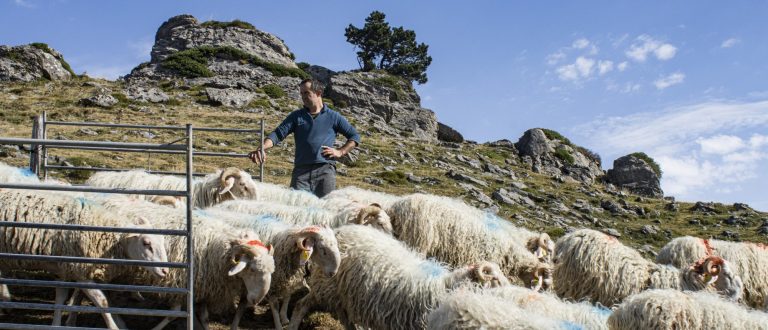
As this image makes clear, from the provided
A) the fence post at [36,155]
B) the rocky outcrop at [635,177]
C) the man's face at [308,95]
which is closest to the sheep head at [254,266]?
the man's face at [308,95]

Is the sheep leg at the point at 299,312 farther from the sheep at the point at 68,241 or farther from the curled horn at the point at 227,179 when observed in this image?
the curled horn at the point at 227,179

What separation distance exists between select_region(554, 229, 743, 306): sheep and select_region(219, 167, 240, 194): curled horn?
4.41 m

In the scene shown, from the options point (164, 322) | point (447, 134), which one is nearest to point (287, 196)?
point (164, 322)

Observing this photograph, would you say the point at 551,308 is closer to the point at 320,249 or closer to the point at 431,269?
the point at 431,269

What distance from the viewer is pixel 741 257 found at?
853 cm

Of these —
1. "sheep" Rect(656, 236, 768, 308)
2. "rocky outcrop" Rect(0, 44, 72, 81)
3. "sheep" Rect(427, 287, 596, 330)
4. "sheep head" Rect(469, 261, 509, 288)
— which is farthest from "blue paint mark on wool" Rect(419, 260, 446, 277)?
"rocky outcrop" Rect(0, 44, 72, 81)

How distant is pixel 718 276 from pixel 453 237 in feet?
9.50

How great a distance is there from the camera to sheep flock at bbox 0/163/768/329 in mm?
4914

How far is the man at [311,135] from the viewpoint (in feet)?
28.7

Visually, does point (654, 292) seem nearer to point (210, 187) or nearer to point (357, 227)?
point (357, 227)

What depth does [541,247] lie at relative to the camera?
27.3 ft

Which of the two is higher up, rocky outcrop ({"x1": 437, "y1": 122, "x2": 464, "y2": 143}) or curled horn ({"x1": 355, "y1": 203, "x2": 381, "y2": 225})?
rocky outcrop ({"x1": 437, "y1": 122, "x2": 464, "y2": 143})

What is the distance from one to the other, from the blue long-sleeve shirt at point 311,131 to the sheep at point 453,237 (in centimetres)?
139

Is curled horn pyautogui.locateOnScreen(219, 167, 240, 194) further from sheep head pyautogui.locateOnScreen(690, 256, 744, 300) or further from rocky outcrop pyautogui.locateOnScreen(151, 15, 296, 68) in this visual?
rocky outcrop pyautogui.locateOnScreen(151, 15, 296, 68)
